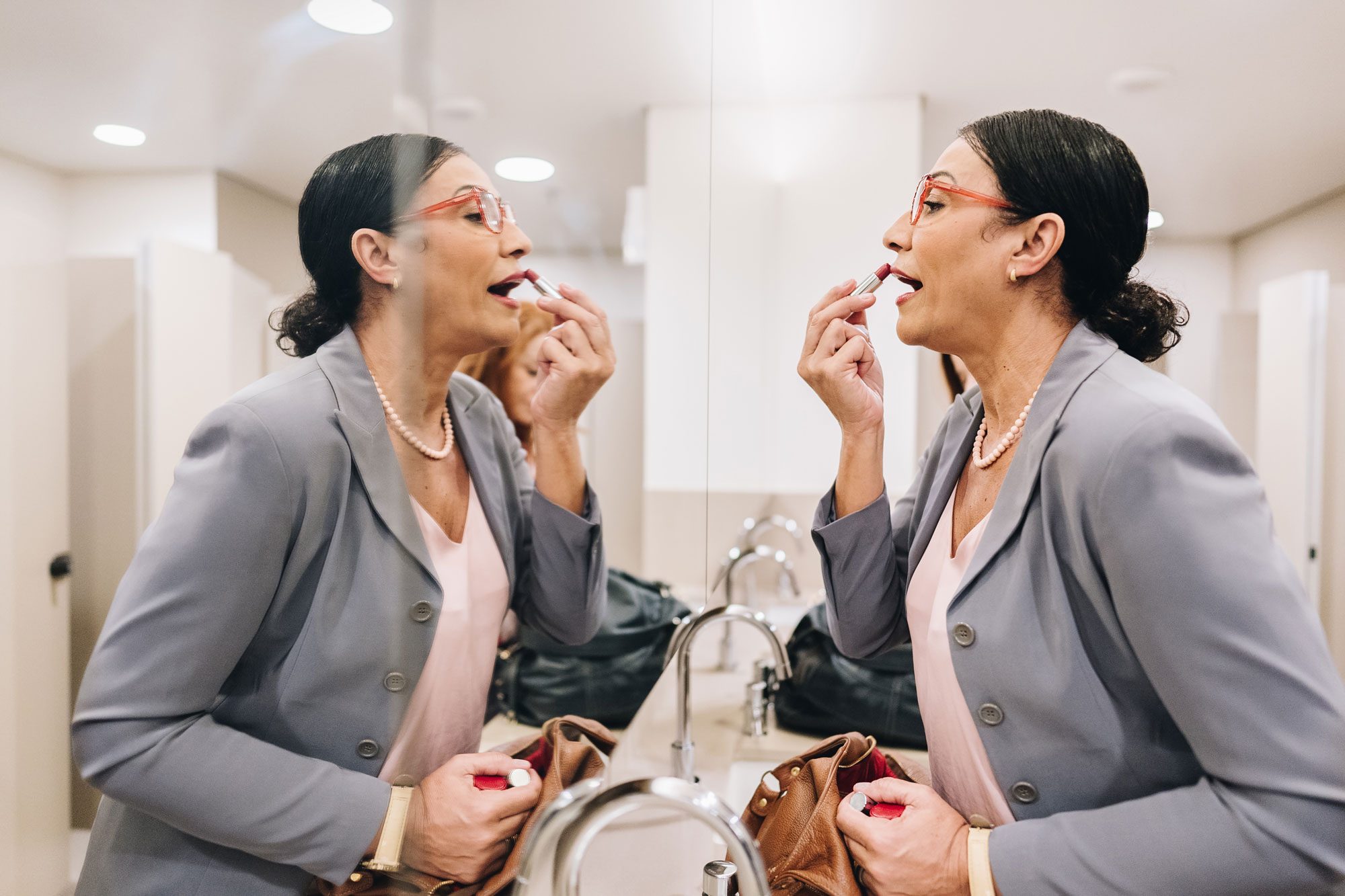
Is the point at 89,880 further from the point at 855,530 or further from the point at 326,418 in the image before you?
the point at 855,530

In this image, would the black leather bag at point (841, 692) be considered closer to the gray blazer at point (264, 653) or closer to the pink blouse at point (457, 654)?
the pink blouse at point (457, 654)

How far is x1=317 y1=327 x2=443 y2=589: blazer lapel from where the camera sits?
2.06ft

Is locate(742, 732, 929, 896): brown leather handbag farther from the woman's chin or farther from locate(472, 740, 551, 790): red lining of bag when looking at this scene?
the woman's chin

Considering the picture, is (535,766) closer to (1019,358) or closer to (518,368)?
(518,368)

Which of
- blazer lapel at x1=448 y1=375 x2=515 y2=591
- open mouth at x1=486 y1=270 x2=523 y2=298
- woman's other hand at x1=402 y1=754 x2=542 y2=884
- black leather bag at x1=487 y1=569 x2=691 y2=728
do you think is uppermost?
open mouth at x1=486 y1=270 x2=523 y2=298

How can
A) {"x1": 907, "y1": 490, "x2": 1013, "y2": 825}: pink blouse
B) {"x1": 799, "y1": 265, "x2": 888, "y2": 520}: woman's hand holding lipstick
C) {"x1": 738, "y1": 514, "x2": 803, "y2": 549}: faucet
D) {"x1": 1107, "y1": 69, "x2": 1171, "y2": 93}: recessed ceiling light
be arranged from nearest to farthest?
{"x1": 907, "y1": 490, "x2": 1013, "y2": 825}: pink blouse < {"x1": 799, "y1": 265, "x2": 888, "y2": 520}: woman's hand holding lipstick < {"x1": 1107, "y1": 69, "x2": 1171, "y2": 93}: recessed ceiling light < {"x1": 738, "y1": 514, "x2": 803, "y2": 549}: faucet

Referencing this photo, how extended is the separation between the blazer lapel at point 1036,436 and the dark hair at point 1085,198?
0.04 metres

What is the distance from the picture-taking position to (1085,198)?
30.8 inches

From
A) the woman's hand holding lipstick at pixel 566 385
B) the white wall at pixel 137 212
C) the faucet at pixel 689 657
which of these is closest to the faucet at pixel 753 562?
the faucet at pixel 689 657

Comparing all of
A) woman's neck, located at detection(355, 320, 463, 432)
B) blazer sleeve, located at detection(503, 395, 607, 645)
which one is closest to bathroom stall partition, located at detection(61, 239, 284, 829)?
woman's neck, located at detection(355, 320, 463, 432)

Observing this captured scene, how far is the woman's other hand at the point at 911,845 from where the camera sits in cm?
77

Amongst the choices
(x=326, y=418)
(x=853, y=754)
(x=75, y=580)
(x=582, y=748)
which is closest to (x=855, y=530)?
(x=853, y=754)

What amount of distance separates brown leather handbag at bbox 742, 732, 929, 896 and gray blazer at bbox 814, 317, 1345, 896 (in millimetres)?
151

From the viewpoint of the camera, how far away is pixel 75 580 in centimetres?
53
